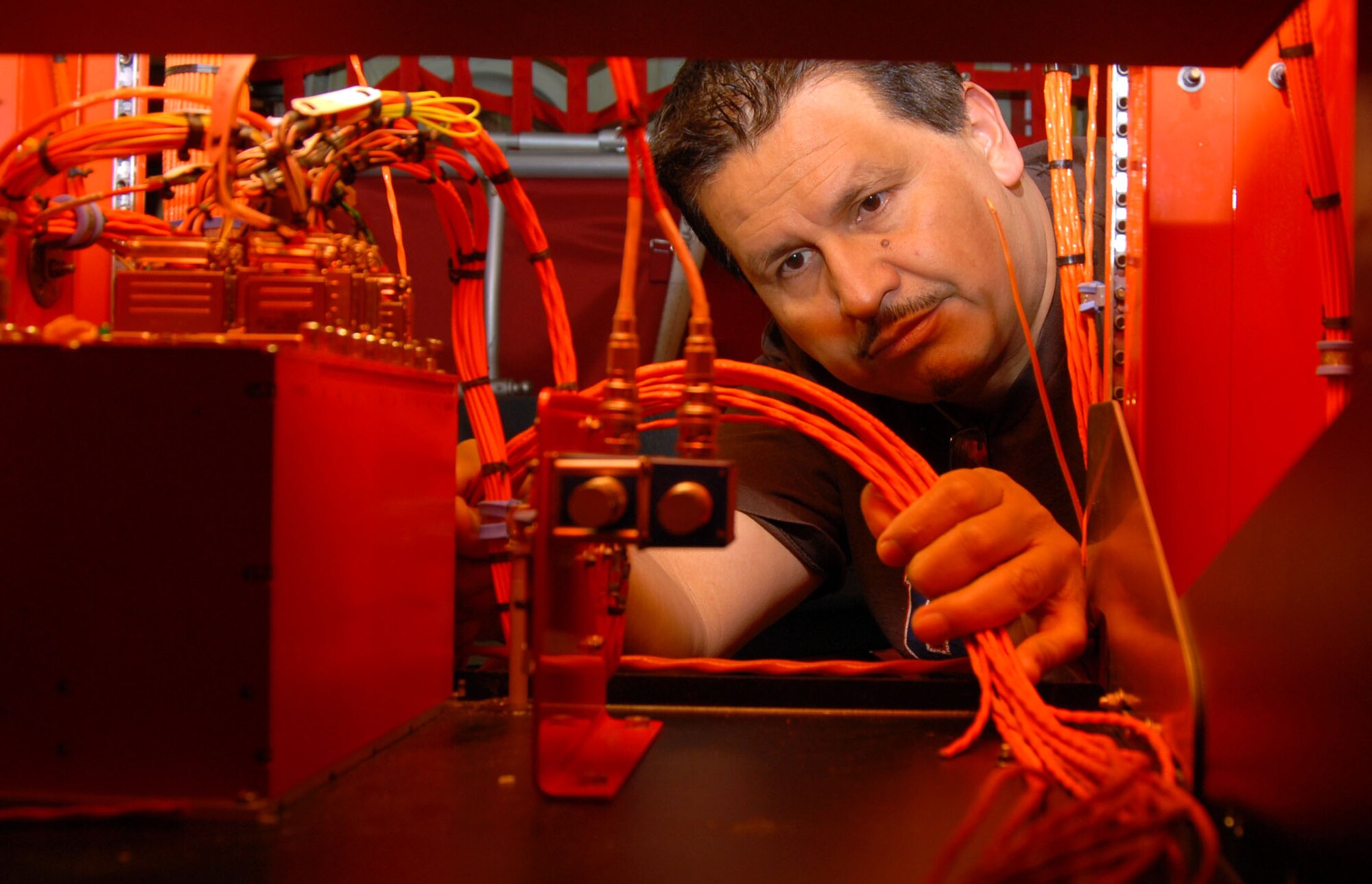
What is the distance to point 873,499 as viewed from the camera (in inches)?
31.4

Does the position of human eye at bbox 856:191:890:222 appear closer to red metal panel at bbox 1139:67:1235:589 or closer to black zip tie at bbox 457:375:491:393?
red metal panel at bbox 1139:67:1235:589

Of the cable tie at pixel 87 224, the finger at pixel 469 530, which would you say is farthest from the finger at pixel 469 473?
the cable tie at pixel 87 224

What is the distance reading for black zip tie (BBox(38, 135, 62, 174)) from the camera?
2.06 ft

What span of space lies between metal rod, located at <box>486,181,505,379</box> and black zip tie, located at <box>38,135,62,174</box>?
138 cm

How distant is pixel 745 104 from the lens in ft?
4.60

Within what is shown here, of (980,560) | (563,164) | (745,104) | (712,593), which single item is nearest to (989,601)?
(980,560)

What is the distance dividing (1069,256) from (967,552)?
1.41ft

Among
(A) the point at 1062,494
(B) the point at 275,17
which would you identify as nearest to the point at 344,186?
(B) the point at 275,17

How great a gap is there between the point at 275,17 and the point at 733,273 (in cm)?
111

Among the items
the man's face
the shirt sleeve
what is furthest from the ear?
the shirt sleeve

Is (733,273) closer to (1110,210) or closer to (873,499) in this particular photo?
(1110,210)

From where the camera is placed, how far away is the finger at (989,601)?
28.0 inches

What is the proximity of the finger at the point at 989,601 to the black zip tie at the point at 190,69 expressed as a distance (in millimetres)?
A: 959

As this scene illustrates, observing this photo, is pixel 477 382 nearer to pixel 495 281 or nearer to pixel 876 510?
pixel 876 510
